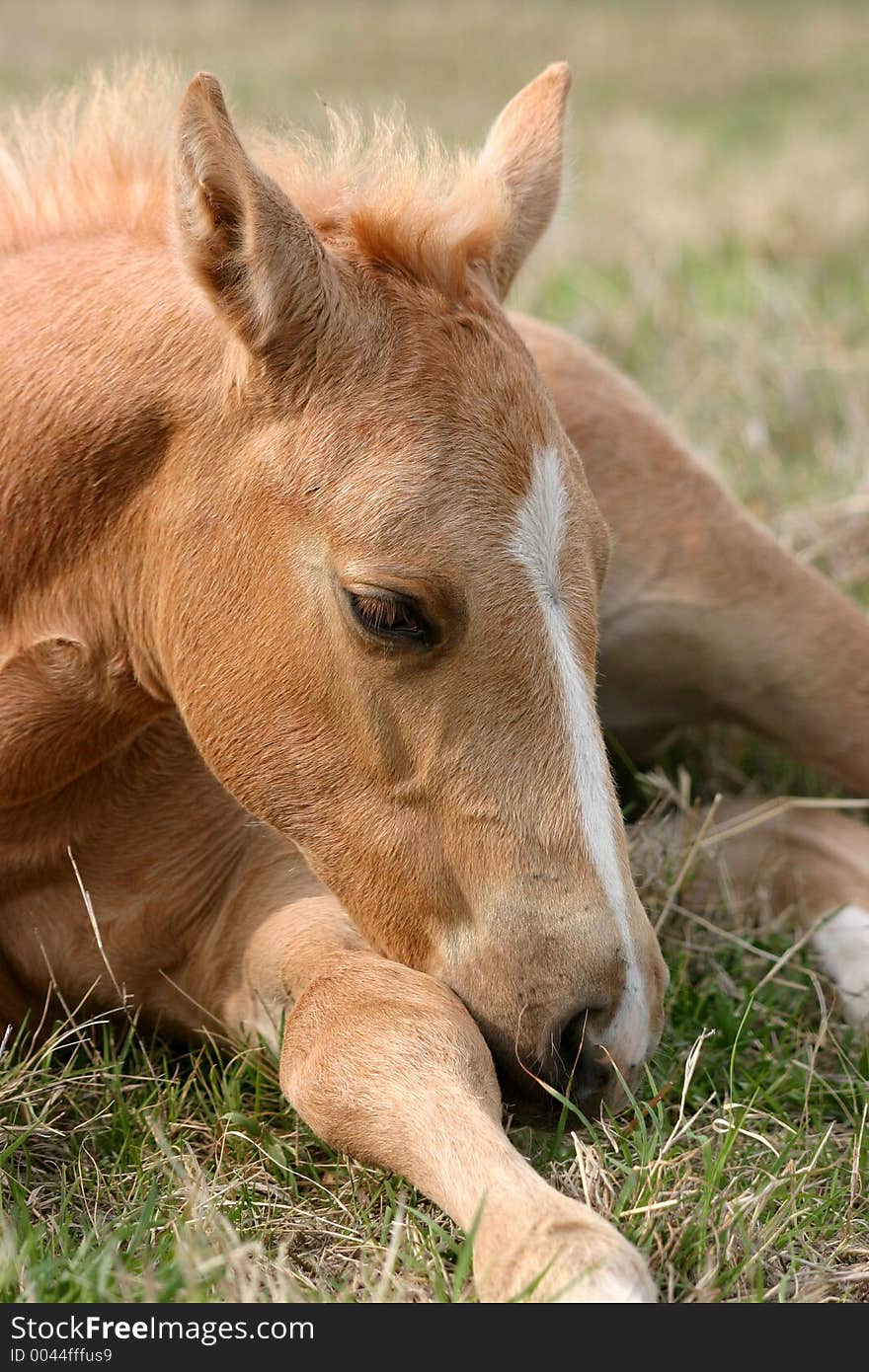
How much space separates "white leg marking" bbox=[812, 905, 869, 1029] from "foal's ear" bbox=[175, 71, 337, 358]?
1987 mm

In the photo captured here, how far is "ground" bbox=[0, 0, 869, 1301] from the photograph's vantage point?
254 cm

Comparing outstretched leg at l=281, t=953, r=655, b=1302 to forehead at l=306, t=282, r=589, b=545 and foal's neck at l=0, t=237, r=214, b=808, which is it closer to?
foal's neck at l=0, t=237, r=214, b=808

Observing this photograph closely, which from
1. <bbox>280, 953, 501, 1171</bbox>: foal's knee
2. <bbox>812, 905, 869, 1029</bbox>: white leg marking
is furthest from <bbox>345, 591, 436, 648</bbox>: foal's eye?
<bbox>812, 905, 869, 1029</bbox>: white leg marking

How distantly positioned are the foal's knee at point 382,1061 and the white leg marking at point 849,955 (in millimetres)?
1253

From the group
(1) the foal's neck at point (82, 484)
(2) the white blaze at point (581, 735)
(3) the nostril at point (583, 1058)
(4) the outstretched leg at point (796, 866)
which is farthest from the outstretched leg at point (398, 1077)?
(4) the outstretched leg at point (796, 866)

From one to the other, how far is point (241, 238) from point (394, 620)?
2.25 feet

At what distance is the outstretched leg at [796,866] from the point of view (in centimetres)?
376

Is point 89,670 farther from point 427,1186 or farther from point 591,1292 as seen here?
point 591,1292

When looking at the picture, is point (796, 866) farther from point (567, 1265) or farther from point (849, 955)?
point (567, 1265)

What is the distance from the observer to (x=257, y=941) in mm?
3182

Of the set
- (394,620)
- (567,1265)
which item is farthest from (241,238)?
(567,1265)

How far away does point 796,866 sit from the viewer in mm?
4148

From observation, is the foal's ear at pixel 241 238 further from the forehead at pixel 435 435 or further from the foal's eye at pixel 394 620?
the foal's eye at pixel 394 620

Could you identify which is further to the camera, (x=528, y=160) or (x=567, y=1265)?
(x=528, y=160)
